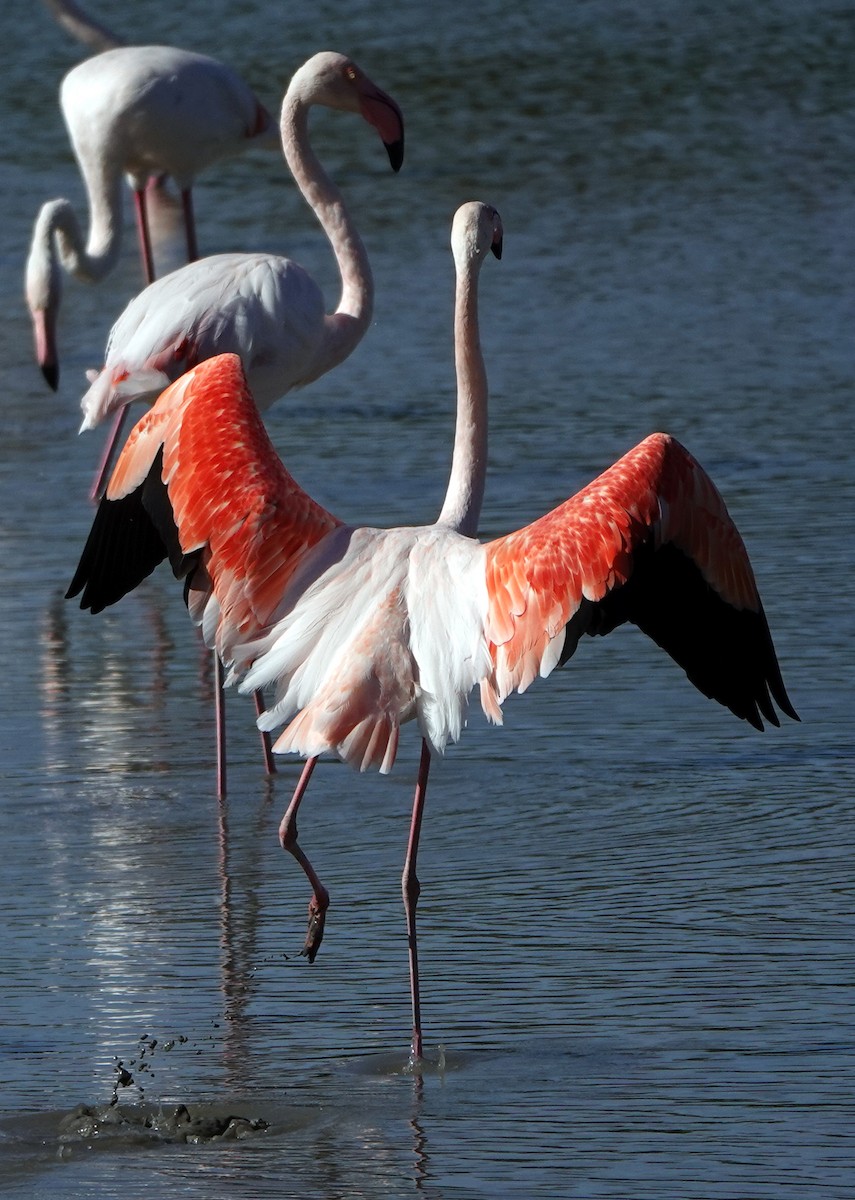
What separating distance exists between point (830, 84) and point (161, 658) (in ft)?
38.2

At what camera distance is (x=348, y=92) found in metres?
8.53

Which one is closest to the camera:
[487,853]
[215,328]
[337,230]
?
[487,853]

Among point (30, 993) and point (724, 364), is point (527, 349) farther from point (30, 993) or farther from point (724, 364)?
point (30, 993)

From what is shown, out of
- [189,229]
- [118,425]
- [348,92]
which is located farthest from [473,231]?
[189,229]

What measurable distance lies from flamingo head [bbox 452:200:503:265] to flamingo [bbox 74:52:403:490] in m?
2.07

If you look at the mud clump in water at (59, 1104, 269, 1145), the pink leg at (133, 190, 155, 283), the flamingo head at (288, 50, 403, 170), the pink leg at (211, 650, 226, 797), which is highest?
the flamingo head at (288, 50, 403, 170)

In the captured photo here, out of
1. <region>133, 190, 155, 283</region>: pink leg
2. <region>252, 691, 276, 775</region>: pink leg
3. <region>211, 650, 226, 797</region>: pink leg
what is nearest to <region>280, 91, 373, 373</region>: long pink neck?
<region>252, 691, 276, 775</region>: pink leg

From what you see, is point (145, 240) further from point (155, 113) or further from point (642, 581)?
point (642, 581)

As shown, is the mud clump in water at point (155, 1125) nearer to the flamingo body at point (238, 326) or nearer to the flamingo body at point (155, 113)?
the flamingo body at point (238, 326)

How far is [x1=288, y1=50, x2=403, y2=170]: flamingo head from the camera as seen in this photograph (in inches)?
330

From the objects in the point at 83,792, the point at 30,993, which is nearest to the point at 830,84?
the point at 83,792

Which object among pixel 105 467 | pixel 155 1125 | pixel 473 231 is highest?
pixel 473 231

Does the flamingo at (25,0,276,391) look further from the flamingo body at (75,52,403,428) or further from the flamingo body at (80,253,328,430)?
the flamingo body at (80,253,328,430)

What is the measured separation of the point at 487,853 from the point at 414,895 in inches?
29.0
